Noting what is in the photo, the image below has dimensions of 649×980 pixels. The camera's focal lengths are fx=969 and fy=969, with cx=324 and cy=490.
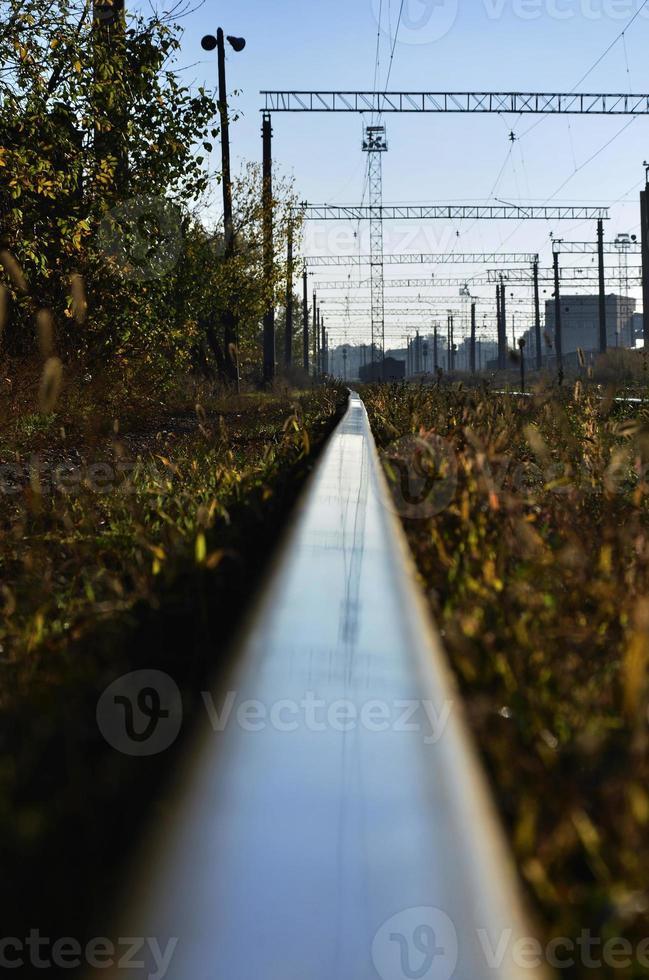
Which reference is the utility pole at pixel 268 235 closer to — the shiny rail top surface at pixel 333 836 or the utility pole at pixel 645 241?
the utility pole at pixel 645 241

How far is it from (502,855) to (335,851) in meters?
0.32

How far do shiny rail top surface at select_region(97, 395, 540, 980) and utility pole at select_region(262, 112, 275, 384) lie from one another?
26.9 m

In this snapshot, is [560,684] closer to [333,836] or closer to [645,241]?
[333,836]

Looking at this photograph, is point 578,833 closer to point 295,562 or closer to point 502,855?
point 502,855

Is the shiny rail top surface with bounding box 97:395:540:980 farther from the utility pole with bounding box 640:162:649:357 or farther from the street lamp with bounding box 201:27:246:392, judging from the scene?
the utility pole with bounding box 640:162:649:357

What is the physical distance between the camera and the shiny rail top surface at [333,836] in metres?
1.58

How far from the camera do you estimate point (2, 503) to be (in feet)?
23.9

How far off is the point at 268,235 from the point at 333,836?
1160 inches

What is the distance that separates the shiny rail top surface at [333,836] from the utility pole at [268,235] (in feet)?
88.2

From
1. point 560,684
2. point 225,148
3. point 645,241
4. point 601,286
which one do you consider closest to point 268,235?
point 225,148

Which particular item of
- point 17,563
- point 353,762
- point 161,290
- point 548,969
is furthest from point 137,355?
point 548,969

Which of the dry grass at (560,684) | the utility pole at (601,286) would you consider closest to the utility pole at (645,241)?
the utility pole at (601,286)

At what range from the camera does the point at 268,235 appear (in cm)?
3009

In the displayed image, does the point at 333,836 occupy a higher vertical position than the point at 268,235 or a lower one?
lower
